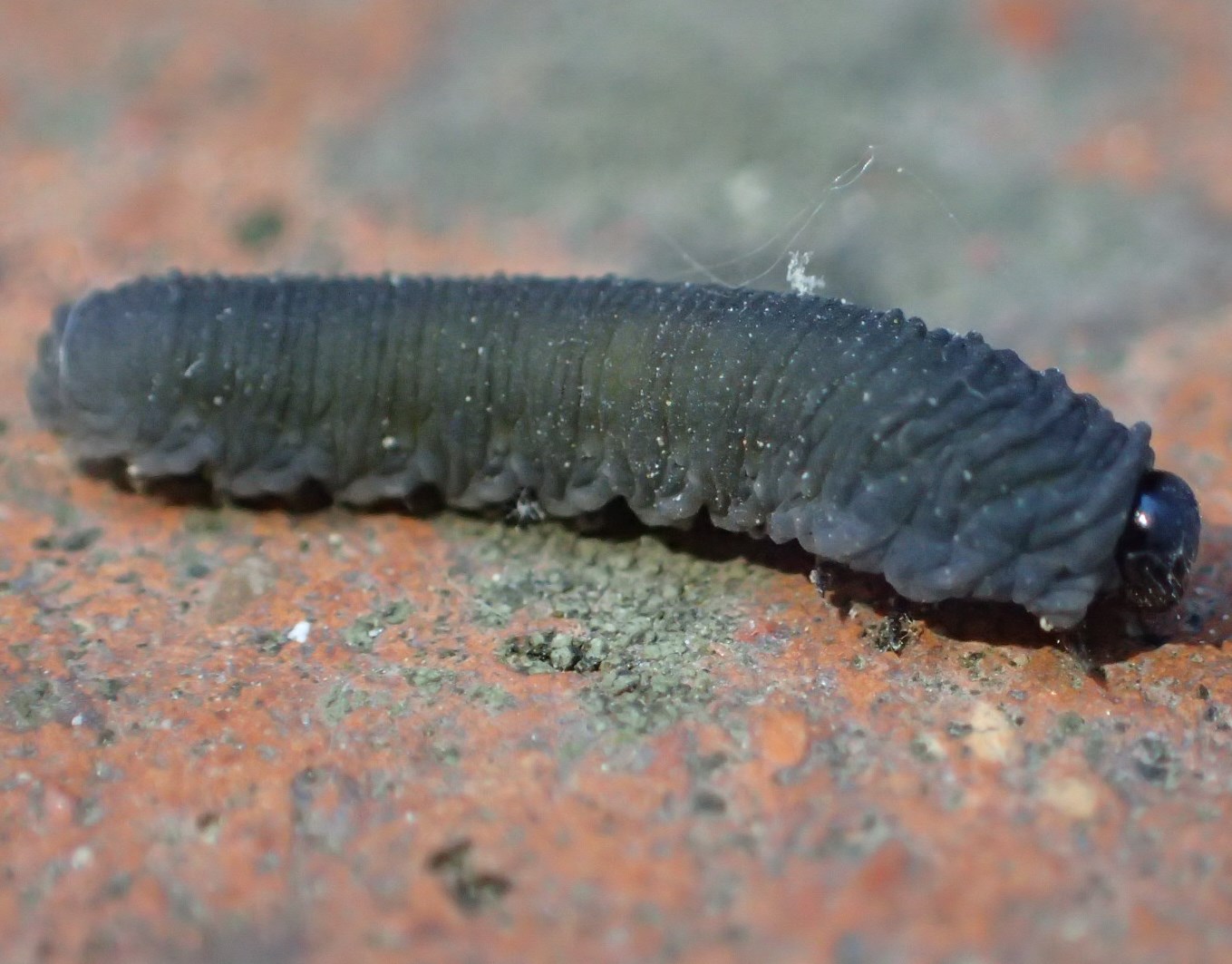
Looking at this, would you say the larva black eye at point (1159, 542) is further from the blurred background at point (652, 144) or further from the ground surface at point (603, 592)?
the blurred background at point (652, 144)

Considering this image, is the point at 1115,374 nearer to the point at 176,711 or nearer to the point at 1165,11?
the point at 1165,11

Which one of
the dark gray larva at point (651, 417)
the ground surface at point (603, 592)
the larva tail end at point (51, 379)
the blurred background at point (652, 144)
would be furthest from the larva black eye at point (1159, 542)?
the larva tail end at point (51, 379)

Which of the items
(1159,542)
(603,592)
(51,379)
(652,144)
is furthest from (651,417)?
(652,144)

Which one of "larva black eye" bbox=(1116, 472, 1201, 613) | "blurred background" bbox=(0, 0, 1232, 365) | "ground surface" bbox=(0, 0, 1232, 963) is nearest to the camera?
"ground surface" bbox=(0, 0, 1232, 963)

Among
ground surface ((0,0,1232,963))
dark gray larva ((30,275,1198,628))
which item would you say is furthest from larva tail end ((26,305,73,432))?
ground surface ((0,0,1232,963))

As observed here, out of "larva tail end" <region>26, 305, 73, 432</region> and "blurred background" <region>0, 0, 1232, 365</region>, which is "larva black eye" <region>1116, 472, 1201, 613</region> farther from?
"larva tail end" <region>26, 305, 73, 432</region>
